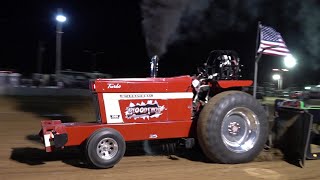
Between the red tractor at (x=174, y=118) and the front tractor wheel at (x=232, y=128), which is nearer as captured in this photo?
the red tractor at (x=174, y=118)

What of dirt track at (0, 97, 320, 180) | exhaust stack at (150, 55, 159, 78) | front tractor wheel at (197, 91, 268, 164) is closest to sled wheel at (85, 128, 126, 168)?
dirt track at (0, 97, 320, 180)

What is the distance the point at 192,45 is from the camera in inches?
716

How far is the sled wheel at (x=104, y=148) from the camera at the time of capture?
6680mm

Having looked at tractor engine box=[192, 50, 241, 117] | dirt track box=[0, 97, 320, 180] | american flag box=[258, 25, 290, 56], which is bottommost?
dirt track box=[0, 97, 320, 180]

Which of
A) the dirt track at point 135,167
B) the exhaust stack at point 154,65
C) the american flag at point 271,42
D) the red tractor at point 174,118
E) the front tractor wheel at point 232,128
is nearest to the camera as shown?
the dirt track at point 135,167

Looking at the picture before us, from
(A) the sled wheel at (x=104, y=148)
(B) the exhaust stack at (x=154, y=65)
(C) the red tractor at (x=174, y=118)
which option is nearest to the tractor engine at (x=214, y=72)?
(C) the red tractor at (x=174, y=118)

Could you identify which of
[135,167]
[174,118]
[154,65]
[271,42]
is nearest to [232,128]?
[174,118]

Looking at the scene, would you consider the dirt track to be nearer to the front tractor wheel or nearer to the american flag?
the front tractor wheel

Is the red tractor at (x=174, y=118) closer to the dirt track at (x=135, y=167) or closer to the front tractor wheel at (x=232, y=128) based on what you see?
the front tractor wheel at (x=232, y=128)

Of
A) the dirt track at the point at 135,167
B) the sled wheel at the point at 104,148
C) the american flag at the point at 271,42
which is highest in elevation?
the american flag at the point at 271,42

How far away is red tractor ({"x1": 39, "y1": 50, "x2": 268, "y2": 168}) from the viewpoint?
268 inches

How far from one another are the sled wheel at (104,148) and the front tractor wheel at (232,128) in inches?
49.8

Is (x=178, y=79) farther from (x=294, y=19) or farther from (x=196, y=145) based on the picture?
(x=294, y=19)

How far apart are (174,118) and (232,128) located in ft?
3.22
